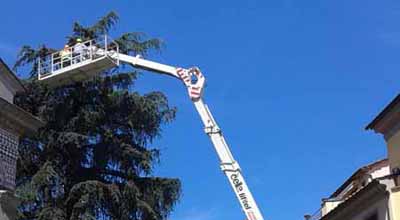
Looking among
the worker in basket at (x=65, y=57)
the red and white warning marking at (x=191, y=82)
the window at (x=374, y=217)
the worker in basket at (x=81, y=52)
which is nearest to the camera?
the window at (x=374, y=217)

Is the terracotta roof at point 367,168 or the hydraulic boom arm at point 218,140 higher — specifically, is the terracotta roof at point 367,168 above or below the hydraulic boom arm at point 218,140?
below

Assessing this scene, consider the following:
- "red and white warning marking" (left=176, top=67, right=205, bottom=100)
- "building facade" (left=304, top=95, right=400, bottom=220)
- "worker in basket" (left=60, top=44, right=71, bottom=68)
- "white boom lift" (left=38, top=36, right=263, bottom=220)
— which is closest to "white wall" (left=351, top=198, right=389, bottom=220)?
"building facade" (left=304, top=95, right=400, bottom=220)

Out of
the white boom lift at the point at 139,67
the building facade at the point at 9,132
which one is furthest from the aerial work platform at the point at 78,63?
the building facade at the point at 9,132

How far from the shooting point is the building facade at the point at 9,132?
24828 mm

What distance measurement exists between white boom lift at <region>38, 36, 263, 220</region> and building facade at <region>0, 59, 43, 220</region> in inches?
452

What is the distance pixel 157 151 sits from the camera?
42.2 m

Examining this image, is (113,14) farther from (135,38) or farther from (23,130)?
(23,130)

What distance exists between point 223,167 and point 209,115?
9.20 ft

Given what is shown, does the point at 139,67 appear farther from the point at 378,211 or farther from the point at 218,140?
the point at 378,211

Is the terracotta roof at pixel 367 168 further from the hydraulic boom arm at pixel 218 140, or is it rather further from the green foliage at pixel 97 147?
the green foliage at pixel 97 147

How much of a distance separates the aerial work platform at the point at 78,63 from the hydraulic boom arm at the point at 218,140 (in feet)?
8.60

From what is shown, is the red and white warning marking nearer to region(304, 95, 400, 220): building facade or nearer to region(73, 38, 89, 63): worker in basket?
region(73, 38, 89, 63): worker in basket

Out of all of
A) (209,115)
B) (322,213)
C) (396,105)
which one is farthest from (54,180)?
(396,105)

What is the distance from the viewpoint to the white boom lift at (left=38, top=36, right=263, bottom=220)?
35.9m
